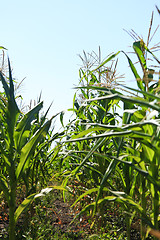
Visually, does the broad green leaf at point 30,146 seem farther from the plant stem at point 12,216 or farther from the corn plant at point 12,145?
the plant stem at point 12,216

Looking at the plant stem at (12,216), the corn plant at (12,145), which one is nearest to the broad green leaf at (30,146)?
the corn plant at (12,145)

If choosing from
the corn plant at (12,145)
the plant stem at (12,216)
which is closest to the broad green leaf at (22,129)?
the corn plant at (12,145)

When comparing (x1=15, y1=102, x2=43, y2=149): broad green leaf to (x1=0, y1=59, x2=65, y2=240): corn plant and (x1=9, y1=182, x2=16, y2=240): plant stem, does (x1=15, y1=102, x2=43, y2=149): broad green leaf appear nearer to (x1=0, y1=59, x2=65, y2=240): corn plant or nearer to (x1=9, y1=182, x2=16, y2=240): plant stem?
(x1=0, y1=59, x2=65, y2=240): corn plant

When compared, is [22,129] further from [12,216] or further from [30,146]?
[12,216]

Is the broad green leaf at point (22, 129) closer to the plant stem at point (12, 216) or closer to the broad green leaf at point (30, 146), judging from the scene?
the broad green leaf at point (30, 146)

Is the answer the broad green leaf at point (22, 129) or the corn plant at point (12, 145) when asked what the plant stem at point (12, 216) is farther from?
the broad green leaf at point (22, 129)

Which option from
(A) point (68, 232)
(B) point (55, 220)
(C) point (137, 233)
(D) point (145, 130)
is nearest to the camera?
(D) point (145, 130)

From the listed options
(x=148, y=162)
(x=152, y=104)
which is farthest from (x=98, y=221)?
(x=152, y=104)

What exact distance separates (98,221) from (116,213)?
33 centimetres

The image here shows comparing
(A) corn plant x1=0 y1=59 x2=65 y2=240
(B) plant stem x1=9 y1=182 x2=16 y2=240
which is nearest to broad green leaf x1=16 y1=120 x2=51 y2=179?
(A) corn plant x1=0 y1=59 x2=65 y2=240

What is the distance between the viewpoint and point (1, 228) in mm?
2305

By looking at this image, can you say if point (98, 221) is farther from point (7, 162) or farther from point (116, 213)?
point (7, 162)

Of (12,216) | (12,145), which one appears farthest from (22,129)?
(12,216)

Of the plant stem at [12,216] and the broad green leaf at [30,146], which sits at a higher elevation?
the broad green leaf at [30,146]
